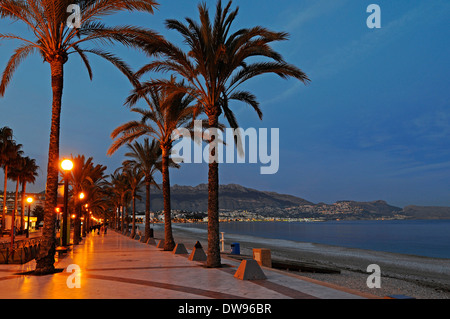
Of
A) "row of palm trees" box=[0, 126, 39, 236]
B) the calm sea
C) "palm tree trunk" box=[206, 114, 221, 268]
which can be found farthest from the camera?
the calm sea

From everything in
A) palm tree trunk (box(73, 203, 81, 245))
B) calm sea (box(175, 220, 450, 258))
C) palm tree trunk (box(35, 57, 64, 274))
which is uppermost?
palm tree trunk (box(35, 57, 64, 274))

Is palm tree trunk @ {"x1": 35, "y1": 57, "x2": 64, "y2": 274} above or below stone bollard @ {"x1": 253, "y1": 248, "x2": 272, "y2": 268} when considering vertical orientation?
above

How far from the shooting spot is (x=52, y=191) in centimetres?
1261

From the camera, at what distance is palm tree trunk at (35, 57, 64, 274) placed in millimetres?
12188

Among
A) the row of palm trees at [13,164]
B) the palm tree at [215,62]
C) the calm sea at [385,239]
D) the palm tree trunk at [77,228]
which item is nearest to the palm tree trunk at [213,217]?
the palm tree at [215,62]

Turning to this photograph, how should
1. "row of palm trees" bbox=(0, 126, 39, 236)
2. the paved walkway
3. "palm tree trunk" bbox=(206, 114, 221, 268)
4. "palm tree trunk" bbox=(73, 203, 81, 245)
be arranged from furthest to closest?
"row of palm trees" bbox=(0, 126, 39, 236) < "palm tree trunk" bbox=(73, 203, 81, 245) < "palm tree trunk" bbox=(206, 114, 221, 268) < the paved walkway

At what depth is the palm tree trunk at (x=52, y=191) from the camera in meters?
12.2

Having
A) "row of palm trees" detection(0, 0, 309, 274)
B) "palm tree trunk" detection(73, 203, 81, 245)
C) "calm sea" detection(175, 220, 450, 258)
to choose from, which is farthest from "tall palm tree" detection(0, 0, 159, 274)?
"calm sea" detection(175, 220, 450, 258)

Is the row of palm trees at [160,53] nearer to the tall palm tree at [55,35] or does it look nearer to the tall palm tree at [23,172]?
the tall palm tree at [55,35]

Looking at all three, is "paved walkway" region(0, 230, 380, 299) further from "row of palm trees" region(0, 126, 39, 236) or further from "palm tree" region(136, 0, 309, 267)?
"row of palm trees" region(0, 126, 39, 236)

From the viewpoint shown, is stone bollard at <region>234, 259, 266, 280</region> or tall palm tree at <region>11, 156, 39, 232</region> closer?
stone bollard at <region>234, 259, 266, 280</region>

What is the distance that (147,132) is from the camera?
24172 mm
